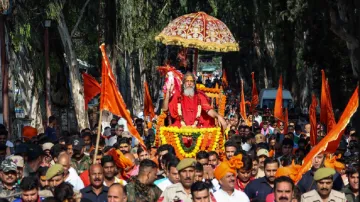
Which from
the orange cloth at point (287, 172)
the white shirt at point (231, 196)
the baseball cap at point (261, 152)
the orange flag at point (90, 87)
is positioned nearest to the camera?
the white shirt at point (231, 196)

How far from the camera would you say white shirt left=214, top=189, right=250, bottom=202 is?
1075 cm

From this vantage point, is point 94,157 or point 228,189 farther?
point 94,157

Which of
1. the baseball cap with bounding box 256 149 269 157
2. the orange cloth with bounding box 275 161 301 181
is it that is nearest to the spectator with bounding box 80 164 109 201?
the orange cloth with bounding box 275 161 301 181

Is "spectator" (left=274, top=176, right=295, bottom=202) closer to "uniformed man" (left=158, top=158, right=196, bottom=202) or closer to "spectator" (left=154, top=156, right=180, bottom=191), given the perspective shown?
"uniformed man" (left=158, top=158, right=196, bottom=202)

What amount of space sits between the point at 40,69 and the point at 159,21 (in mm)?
10833

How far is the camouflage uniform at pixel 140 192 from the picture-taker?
10.5 meters

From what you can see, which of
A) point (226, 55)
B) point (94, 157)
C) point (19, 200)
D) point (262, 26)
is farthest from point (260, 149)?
point (226, 55)

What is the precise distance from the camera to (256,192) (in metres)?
Answer: 11.6

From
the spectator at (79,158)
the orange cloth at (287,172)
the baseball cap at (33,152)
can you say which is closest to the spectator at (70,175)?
the baseball cap at (33,152)

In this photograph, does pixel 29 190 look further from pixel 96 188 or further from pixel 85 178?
pixel 85 178

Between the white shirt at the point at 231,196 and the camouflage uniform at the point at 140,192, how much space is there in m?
0.60

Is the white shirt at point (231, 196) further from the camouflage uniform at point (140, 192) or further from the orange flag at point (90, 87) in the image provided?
the orange flag at point (90, 87)

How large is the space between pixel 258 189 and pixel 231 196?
862 mm

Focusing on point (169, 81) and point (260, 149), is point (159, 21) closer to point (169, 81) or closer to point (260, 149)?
point (169, 81)
